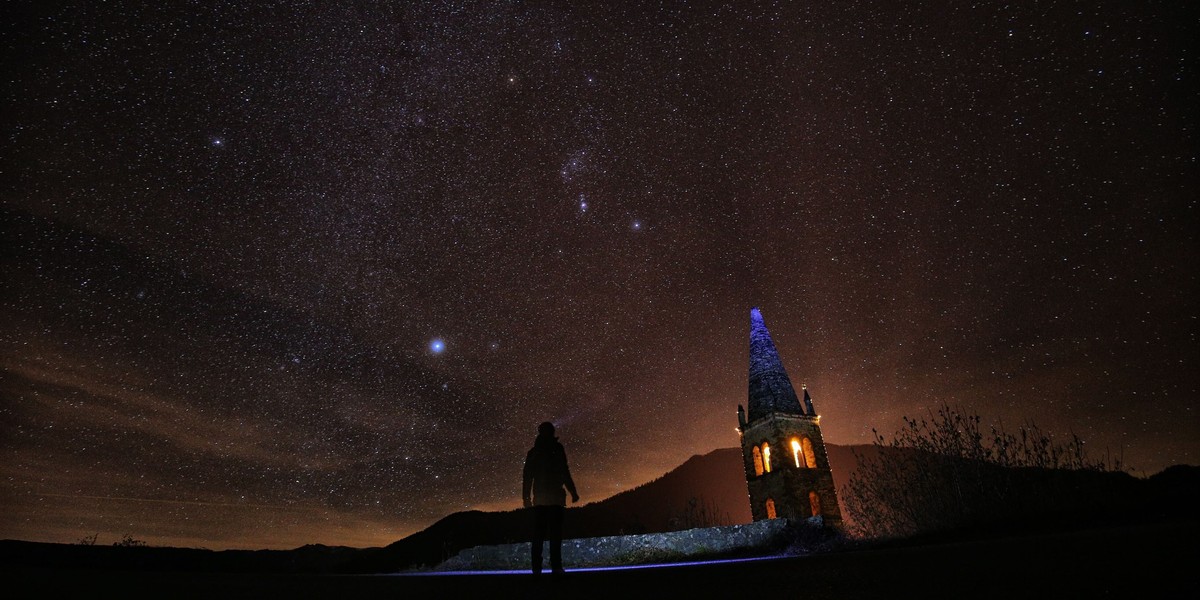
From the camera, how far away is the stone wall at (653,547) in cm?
1020

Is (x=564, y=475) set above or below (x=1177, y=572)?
above

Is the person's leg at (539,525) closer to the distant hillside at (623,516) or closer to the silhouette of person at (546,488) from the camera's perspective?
the silhouette of person at (546,488)

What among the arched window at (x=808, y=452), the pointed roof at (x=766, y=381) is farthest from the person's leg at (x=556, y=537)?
the arched window at (x=808, y=452)

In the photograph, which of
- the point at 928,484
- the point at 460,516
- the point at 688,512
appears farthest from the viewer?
the point at 460,516

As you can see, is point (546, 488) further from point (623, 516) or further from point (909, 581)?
point (623, 516)

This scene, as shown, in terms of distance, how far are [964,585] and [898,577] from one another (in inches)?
19.6

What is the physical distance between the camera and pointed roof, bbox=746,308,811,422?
28.2 m

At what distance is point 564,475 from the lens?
22.0 ft

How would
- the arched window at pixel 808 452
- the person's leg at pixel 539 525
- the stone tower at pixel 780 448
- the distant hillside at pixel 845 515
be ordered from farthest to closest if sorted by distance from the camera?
1. the arched window at pixel 808 452
2. the stone tower at pixel 780 448
3. the person's leg at pixel 539 525
4. the distant hillside at pixel 845 515

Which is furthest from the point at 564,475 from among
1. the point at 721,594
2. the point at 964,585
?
the point at 964,585

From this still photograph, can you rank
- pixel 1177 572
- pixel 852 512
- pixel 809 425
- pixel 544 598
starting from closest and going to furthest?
pixel 1177 572, pixel 544 598, pixel 852 512, pixel 809 425

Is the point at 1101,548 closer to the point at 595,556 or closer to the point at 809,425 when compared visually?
the point at 595,556

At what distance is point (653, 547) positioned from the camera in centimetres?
1113

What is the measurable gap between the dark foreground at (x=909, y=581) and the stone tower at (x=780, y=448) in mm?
24344
